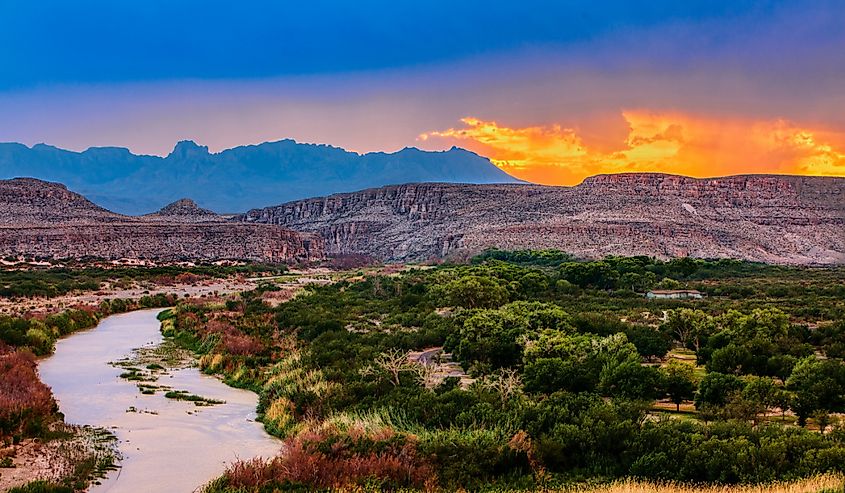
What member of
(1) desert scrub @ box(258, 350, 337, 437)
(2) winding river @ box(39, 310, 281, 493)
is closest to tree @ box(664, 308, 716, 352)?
(1) desert scrub @ box(258, 350, 337, 437)

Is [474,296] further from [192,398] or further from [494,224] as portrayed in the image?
[494,224]

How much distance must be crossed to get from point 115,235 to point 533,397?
85.8 m

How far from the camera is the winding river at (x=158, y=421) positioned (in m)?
15.1

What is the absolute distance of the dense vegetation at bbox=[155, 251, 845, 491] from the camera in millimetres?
13094

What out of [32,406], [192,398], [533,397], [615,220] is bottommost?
[192,398]

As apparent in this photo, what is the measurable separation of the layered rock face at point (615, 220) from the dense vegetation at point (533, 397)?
6946 centimetres

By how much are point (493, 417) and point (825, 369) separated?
8.87 meters

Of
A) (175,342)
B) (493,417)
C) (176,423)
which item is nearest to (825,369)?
(493,417)

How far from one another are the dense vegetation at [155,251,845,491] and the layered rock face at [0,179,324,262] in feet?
192

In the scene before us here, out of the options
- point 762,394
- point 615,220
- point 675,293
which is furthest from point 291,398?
point 615,220

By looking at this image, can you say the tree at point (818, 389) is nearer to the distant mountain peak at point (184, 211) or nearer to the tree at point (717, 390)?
the tree at point (717, 390)

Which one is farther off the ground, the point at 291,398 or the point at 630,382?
the point at 630,382

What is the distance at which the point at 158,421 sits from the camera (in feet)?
63.5

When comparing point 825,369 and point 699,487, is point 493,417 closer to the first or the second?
point 699,487
